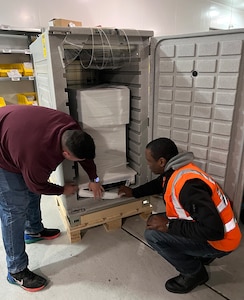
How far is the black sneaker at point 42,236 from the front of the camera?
1876 millimetres

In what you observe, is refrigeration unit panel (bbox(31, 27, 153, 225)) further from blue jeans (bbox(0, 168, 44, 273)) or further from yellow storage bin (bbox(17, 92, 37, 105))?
yellow storage bin (bbox(17, 92, 37, 105))

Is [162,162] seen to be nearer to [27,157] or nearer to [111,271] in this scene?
[27,157]

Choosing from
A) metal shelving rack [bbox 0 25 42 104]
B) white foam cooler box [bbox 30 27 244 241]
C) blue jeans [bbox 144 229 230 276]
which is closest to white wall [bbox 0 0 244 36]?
metal shelving rack [bbox 0 25 42 104]

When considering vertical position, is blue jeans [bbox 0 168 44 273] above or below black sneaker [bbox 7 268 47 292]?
above

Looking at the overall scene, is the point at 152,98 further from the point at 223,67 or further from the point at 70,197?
the point at 70,197

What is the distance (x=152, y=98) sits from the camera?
176 centimetres

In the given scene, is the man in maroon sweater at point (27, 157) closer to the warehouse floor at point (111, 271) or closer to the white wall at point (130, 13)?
the warehouse floor at point (111, 271)

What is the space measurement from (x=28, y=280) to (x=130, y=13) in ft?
13.8

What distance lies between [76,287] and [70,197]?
589 mm

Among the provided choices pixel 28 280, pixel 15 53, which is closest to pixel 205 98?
pixel 28 280

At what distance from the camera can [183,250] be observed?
1.35m

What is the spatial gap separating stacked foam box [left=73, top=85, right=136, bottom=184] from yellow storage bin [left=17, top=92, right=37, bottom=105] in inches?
67.4

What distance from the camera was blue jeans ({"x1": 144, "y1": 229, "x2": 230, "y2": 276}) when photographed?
1.31 m

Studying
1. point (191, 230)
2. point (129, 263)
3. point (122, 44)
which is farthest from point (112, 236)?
point (122, 44)
